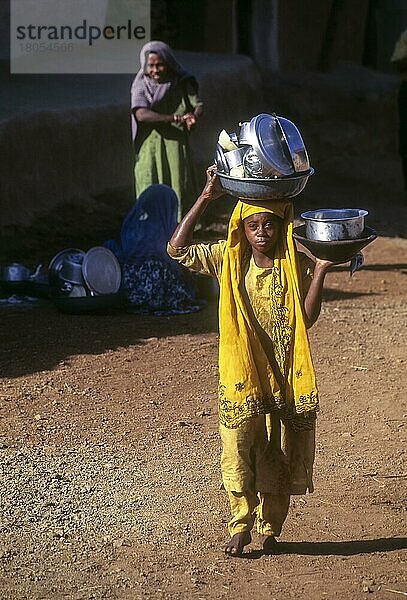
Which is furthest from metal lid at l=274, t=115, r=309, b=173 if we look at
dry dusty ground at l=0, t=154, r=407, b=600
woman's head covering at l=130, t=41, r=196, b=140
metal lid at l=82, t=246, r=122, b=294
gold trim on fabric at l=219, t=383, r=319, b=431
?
woman's head covering at l=130, t=41, r=196, b=140

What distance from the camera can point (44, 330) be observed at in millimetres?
7812

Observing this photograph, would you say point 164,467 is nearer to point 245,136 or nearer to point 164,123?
point 245,136

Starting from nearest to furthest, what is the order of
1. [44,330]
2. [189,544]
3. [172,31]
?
[189,544]
[44,330]
[172,31]

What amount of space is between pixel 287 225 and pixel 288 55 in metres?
12.3

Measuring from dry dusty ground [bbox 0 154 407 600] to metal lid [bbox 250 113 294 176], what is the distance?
147 cm

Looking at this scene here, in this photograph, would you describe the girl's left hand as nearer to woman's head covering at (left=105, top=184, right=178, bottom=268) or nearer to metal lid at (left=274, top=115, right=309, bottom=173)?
woman's head covering at (left=105, top=184, right=178, bottom=268)

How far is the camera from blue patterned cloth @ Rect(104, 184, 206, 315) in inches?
331

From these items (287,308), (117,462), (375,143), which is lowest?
(375,143)

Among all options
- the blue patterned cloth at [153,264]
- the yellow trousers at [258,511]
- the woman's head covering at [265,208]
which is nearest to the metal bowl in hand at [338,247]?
the woman's head covering at [265,208]

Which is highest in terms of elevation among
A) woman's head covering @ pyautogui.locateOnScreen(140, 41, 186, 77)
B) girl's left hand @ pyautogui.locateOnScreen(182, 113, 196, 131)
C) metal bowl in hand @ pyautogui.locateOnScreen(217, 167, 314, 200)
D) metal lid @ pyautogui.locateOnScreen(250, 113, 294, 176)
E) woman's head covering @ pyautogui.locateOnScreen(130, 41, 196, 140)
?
metal lid @ pyautogui.locateOnScreen(250, 113, 294, 176)

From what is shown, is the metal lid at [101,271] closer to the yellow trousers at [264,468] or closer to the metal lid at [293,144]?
the yellow trousers at [264,468]

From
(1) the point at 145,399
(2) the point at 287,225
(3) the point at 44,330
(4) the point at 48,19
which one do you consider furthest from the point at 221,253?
(4) the point at 48,19

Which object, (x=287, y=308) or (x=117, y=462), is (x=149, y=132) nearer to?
(x=117, y=462)

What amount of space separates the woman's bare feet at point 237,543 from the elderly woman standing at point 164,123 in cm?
523
